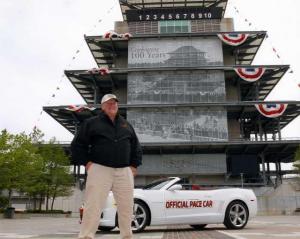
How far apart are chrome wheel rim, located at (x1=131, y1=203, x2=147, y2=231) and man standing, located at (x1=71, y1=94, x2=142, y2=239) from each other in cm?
575

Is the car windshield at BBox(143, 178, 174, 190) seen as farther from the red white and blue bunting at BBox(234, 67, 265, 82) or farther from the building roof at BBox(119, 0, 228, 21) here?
the building roof at BBox(119, 0, 228, 21)

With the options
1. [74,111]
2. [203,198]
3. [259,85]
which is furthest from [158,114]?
[203,198]

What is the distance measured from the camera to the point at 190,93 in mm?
53250

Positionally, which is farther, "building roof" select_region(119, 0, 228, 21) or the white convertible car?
"building roof" select_region(119, 0, 228, 21)

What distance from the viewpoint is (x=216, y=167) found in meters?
51.1

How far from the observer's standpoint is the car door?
36.3ft

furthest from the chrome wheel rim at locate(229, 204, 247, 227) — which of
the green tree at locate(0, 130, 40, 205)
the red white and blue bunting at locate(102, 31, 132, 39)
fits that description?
the red white and blue bunting at locate(102, 31, 132, 39)

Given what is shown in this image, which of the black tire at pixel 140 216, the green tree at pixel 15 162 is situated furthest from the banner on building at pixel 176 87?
the black tire at pixel 140 216

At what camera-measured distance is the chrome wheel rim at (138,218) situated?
35.2 feet

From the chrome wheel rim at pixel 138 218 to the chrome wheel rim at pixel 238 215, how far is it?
2359 millimetres

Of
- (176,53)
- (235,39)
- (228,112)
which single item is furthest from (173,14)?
(228,112)

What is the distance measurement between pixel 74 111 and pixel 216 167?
18.0m

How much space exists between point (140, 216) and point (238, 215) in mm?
2670

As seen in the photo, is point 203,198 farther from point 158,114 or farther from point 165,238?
point 158,114
